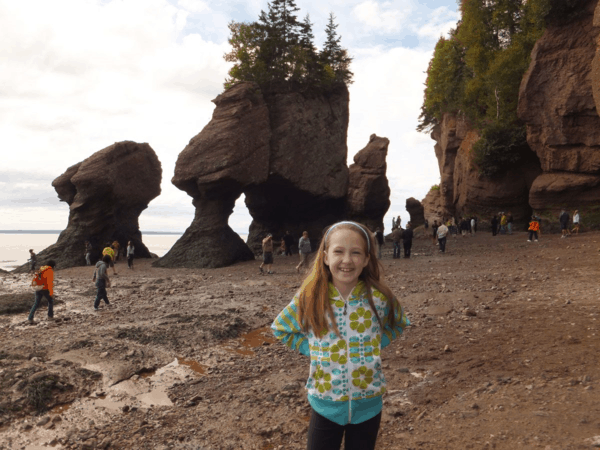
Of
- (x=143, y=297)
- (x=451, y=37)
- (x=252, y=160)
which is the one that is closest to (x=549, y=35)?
(x=451, y=37)

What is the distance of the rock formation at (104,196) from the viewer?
29.4m

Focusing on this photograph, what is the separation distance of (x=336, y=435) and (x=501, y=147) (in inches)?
1336

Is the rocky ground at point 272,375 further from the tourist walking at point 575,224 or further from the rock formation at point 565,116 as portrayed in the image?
the rock formation at point 565,116

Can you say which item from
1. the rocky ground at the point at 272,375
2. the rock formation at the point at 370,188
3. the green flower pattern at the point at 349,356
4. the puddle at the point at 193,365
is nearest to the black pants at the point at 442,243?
the rocky ground at the point at 272,375

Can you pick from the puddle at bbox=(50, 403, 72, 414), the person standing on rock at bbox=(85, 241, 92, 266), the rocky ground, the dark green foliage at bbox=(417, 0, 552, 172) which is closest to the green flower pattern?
the rocky ground

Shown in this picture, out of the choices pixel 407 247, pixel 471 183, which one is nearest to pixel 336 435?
pixel 407 247

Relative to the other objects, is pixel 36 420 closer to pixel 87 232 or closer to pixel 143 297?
pixel 143 297

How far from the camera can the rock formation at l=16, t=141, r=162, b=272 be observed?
2938 cm

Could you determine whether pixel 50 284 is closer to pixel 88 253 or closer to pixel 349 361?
pixel 349 361

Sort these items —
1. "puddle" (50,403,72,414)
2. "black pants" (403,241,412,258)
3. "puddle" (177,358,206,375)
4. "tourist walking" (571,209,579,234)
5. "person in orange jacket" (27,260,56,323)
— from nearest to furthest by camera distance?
"puddle" (50,403,72,414) → "puddle" (177,358,206,375) → "person in orange jacket" (27,260,56,323) → "black pants" (403,241,412,258) → "tourist walking" (571,209,579,234)

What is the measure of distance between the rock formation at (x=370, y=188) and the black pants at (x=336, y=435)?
35.8 metres

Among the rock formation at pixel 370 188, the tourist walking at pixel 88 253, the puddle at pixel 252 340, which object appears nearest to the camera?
the puddle at pixel 252 340

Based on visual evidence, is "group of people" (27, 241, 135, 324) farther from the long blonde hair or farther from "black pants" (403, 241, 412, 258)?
"black pants" (403, 241, 412, 258)

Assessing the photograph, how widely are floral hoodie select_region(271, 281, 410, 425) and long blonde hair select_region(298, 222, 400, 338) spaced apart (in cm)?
4
